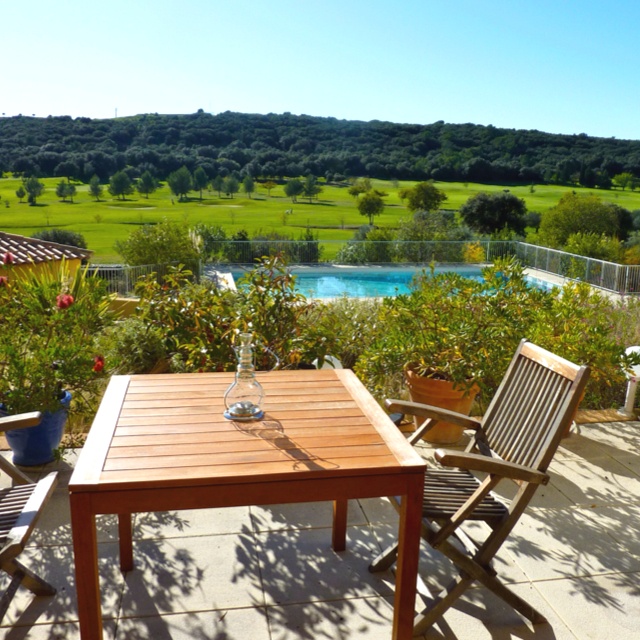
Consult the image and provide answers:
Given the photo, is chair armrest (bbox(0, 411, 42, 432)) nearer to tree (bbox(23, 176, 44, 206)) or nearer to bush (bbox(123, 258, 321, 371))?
bush (bbox(123, 258, 321, 371))

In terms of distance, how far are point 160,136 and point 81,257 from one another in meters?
26.0

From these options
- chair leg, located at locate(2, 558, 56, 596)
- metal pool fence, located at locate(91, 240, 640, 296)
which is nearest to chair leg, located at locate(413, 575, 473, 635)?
chair leg, located at locate(2, 558, 56, 596)

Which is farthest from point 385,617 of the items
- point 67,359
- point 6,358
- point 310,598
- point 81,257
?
point 81,257

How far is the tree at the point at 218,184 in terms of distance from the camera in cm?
3956

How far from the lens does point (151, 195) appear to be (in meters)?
38.6

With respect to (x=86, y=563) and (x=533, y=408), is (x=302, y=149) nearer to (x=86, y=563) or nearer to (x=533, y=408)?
(x=533, y=408)

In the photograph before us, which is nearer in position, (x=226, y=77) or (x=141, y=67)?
(x=141, y=67)

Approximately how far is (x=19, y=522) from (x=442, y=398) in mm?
2443

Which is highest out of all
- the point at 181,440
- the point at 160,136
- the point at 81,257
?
the point at 160,136

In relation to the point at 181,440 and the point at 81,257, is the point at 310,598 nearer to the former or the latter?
the point at 181,440

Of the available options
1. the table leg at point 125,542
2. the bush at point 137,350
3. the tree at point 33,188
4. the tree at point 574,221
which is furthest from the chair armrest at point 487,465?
the tree at point 33,188

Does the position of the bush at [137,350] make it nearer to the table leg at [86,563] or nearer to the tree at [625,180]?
the table leg at [86,563]

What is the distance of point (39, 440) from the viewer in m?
3.37

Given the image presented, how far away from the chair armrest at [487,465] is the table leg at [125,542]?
123 cm
